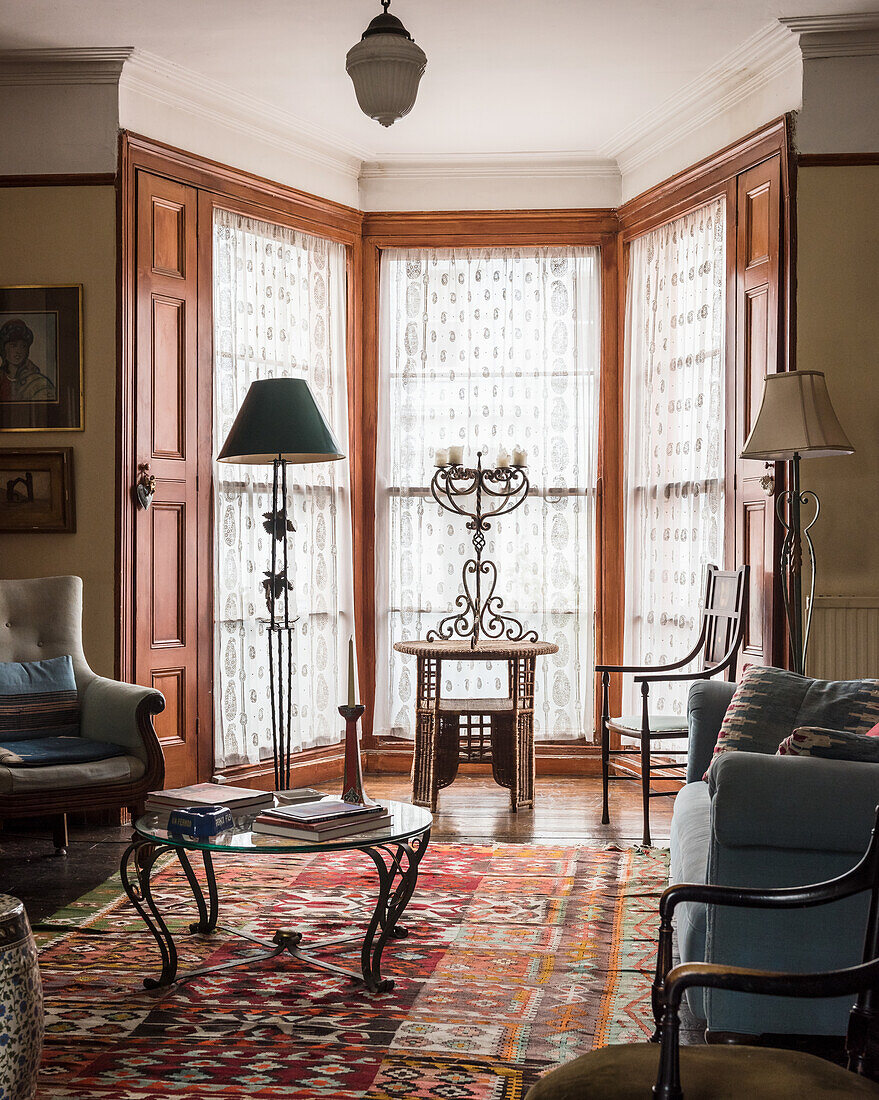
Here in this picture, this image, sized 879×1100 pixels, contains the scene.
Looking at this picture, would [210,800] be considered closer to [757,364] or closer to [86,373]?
[86,373]

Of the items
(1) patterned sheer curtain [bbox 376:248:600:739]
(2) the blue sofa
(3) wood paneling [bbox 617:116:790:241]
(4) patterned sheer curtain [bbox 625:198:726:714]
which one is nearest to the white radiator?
(4) patterned sheer curtain [bbox 625:198:726:714]

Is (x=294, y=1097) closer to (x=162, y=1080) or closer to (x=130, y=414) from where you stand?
(x=162, y=1080)

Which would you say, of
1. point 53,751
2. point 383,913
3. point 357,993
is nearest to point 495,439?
point 53,751

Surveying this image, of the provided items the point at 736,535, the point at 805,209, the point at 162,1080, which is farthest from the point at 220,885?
the point at 805,209

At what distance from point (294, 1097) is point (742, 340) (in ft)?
12.0

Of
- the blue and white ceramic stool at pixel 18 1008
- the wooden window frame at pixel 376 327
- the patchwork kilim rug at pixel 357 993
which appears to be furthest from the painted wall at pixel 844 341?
the blue and white ceramic stool at pixel 18 1008

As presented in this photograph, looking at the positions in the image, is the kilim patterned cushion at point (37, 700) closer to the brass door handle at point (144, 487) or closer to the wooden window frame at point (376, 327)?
the brass door handle at point (144, 487)

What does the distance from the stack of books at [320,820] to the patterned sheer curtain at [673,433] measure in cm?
272

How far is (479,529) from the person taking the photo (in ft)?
18.7

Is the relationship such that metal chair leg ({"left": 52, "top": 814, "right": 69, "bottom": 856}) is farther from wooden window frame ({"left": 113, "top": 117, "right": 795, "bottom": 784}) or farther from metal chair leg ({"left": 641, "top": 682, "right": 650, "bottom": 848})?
metal chair leg ({"left": 641, "top": 682, "right": 650, "bottom": 848})

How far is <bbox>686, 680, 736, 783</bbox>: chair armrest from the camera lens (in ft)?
11.1

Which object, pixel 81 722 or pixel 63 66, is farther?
pixel 63 66


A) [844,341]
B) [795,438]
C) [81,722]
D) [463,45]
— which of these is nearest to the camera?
[795,438]

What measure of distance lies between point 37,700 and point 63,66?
104 inches
